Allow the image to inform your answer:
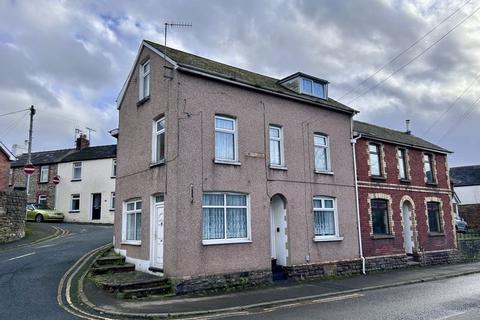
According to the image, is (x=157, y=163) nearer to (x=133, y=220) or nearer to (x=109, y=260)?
(x=133, y=220)

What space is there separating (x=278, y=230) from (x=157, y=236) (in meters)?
4.65

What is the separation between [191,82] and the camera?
42.5 feet

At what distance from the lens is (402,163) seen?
2066cm

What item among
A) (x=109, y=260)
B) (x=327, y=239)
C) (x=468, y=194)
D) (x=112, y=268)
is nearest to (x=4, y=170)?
(x=109, y=260)

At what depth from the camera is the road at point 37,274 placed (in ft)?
29.9

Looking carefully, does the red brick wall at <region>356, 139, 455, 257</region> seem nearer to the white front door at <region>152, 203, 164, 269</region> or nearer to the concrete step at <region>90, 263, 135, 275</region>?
the white front door at <region>152, 203, 164, 269</region>

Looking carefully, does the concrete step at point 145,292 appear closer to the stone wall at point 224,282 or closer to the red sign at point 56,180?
the stone wall at point 224,282

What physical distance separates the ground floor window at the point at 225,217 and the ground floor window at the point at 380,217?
303 inches

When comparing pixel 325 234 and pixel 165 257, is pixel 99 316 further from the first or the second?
pixel 325 234

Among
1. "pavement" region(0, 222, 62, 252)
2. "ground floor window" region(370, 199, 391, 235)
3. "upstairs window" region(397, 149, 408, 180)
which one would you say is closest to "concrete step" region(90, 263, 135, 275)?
"pavement" region(0, 222, 62, 252)

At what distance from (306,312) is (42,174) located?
1358 inches

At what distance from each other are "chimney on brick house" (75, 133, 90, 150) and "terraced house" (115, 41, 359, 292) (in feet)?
74.9

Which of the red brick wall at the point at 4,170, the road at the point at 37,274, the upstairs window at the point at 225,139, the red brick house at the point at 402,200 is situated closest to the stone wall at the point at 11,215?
the road at the point at 37,274

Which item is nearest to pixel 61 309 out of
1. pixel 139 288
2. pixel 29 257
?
pixel 139 288
